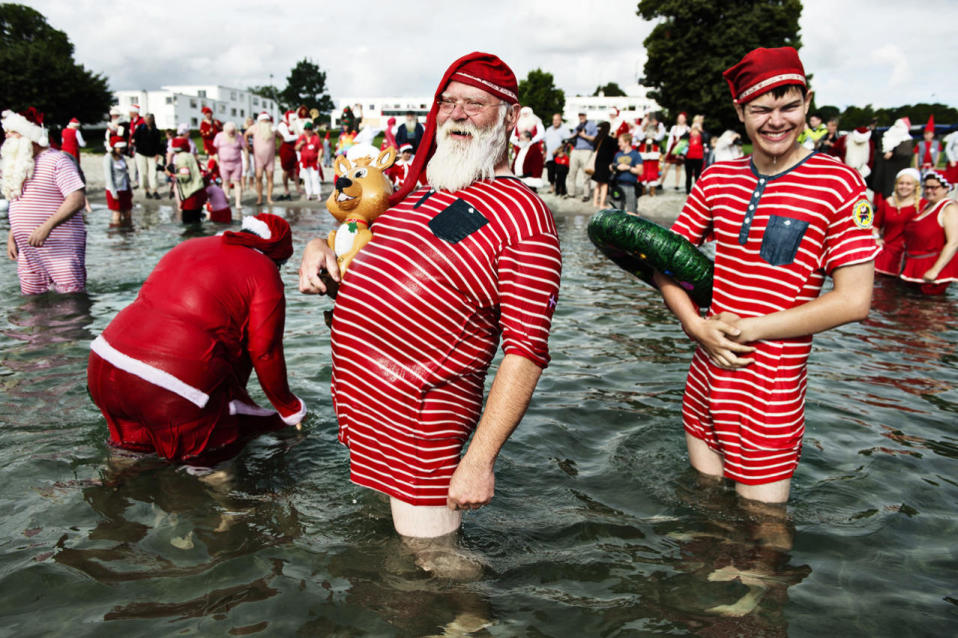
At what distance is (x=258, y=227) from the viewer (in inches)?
154

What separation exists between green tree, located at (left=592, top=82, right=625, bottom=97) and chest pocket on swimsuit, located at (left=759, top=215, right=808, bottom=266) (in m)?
149

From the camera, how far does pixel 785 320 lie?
119 inches

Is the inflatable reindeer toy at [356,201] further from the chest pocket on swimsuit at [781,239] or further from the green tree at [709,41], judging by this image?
the green tree at [709,41]

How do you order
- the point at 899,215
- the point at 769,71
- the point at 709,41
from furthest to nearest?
1. the point at 709,41
2. the point at 899,215
3. the point at 769,71

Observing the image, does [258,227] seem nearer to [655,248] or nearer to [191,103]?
[655,248]

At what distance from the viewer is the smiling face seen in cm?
305

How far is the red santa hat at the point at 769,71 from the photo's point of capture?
3.03 m

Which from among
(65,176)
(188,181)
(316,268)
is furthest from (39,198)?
(188,181)

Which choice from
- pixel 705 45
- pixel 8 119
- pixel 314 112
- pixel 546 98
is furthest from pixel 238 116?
pixel 8 119

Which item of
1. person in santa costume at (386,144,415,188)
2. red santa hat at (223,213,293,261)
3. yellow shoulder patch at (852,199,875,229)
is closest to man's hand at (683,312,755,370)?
yellow shoulder patch at (852,199,875,229)

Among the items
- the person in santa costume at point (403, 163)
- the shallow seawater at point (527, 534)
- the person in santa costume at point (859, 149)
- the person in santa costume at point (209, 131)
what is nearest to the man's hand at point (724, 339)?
the shallow seawater at point (527, 534)

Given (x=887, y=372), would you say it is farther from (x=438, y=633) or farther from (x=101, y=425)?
(x=101, y=425)

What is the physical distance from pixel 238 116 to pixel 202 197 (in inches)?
5456

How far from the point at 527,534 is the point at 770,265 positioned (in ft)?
5.88
